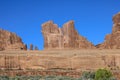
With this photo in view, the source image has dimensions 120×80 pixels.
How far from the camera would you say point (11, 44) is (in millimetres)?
91750

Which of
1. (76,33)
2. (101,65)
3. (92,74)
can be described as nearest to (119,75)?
(92,74)

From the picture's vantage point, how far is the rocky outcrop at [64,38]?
8944 centimetres

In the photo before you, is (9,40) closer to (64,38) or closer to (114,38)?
(64,38)

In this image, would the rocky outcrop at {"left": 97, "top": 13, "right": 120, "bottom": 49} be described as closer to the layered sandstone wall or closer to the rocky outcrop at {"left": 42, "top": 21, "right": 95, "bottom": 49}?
the rocky outcrop at {"left": 42, "top": 21, "right": 95, "bottom": 49}

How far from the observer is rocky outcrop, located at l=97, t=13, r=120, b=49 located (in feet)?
291

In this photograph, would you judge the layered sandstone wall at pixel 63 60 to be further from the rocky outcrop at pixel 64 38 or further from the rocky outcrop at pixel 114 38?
the rocky outcrop at pixel 64 38

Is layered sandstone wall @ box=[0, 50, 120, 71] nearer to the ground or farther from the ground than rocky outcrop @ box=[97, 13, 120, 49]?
nearer to the ground

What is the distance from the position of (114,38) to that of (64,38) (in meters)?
7.62

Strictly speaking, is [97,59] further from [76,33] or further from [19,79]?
[19,79]

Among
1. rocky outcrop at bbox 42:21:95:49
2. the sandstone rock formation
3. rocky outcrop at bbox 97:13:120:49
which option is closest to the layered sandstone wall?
rocky outcrop at bbox 97:13:120:49

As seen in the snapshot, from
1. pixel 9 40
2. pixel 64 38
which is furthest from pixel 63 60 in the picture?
pixel 9 40

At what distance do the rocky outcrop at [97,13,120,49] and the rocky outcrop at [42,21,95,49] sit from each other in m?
2.36

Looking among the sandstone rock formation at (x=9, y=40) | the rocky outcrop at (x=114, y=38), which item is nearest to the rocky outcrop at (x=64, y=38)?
the rocky outcrop at (x=114, y=38)

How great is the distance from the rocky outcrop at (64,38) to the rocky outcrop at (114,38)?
2361mm
